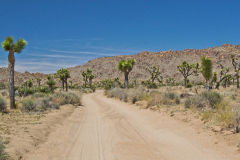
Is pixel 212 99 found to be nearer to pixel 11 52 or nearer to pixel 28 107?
pixel 28 107

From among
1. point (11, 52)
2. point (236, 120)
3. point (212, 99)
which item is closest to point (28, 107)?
point (11, 52)

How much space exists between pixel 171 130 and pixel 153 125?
1396 mm

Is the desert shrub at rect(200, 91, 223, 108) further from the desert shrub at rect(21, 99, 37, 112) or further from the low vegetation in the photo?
the desert shrub at rect(21, 99, 37, 112)

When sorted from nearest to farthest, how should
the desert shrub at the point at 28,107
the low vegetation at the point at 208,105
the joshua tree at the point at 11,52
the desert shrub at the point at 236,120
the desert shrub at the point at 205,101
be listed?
the desert shrub at the point at 236,120 < the low vegetation at the point at 208,105 < the desert shrub at the point at 205,101 < the desert shrub at the point at 28,107 < the joshua tree at the point at 11,52

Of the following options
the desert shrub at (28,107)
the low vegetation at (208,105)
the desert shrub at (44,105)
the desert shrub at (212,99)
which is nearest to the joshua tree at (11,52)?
the desert shrub at (28,107)

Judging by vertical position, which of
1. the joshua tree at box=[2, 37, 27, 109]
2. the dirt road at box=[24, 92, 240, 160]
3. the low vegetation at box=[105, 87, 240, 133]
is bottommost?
the dirt road at box=[24, 92, 240, 160]

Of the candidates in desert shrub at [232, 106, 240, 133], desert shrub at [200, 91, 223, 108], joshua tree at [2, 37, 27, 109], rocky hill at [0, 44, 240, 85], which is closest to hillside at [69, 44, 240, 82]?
rocky hill at [0, 44, 240, 85]

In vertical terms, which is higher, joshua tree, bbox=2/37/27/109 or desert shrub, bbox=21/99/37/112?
joshua tree, bbox=2/37/27/109

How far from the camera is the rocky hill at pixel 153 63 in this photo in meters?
112

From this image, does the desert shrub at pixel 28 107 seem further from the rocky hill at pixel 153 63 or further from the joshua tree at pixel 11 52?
the rocky hill at pixel 153 63

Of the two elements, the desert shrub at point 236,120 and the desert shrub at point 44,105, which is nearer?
the desert shrub at point 236,120

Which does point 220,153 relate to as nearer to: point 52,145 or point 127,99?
point 52,145

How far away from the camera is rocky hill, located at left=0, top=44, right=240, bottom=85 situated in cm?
11238

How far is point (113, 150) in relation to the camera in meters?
6.50
